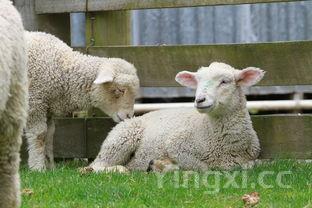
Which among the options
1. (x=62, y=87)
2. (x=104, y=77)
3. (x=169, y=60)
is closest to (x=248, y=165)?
(x=169, y=60)

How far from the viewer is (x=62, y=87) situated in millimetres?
7602

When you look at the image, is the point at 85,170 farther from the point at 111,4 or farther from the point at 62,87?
the point at 111,4

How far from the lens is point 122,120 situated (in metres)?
7.63

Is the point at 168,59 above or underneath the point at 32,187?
above

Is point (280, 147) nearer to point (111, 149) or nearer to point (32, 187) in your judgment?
Answer: point (111, 149)

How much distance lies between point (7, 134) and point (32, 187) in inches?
65.0

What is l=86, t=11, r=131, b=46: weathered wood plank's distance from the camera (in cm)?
811

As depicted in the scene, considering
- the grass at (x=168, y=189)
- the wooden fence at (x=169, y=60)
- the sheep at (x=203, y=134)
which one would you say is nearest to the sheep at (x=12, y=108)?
the grass at (x=168, y=189)

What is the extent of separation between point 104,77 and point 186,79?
30.4 inches

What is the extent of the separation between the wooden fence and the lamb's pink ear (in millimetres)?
475

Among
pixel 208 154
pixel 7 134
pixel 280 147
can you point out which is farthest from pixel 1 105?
pixel 280 147

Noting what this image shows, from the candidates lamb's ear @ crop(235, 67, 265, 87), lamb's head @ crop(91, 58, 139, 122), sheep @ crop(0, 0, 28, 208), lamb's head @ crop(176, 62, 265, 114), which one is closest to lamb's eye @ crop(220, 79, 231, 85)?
lamb's head @ crop(176, 62, 265, 114)

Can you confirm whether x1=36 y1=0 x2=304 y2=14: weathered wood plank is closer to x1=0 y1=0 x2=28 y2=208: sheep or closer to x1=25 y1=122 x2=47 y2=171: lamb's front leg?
x1=25 y1=122 x2=47 y2=171: lamb's front leg

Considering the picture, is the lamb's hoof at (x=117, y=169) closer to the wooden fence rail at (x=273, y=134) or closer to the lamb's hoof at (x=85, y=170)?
the lamb's hoof at (x=85, y=170)
